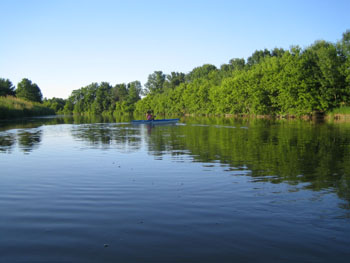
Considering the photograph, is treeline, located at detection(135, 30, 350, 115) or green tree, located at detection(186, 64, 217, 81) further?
green tree, located at detection(186, 64, 217, 81)

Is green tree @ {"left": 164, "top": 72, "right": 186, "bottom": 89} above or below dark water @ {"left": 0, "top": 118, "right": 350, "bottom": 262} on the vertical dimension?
above

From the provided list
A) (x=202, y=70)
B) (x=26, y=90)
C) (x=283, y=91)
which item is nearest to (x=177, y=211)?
(x=283, y=91)

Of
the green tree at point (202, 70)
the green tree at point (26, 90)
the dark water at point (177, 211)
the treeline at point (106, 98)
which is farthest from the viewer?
the treeline at point (106, 98)

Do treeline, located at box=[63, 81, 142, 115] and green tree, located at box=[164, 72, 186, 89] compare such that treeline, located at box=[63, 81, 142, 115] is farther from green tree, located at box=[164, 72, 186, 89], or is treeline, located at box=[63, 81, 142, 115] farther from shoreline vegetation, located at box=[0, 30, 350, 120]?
shoreline vegetation, located at box=[0, 30, 350, 120]

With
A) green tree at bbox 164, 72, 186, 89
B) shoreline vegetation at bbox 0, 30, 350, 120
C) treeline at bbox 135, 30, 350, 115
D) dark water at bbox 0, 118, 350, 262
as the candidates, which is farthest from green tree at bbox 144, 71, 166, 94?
dark water at bbox 0, 118, 350, 262

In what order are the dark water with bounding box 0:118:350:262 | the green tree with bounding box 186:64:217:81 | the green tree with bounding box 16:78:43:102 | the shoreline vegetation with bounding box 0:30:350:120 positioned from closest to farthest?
1. the dark water with bounding box 0:118:350:262
2. the shoreline vegetation with bounding box 0:30:350:120
3. the green tree with bounding box 16:78:43:102
4. the green tree with bounding box 186:64:217:81

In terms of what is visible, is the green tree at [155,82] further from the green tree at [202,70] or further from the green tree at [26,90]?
the green tree at [26,90]

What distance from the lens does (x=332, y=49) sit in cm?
5391

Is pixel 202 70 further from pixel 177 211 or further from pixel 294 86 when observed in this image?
pixel 177 211

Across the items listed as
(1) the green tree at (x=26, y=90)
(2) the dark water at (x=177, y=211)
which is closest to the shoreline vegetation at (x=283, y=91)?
(1) the green tree at (x=26, y=90)

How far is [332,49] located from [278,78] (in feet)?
36.7

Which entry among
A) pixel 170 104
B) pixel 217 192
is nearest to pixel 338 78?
pixel 217 192

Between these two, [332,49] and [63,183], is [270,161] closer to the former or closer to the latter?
[63,183]

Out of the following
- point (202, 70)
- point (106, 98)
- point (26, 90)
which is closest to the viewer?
point (26, 90)
